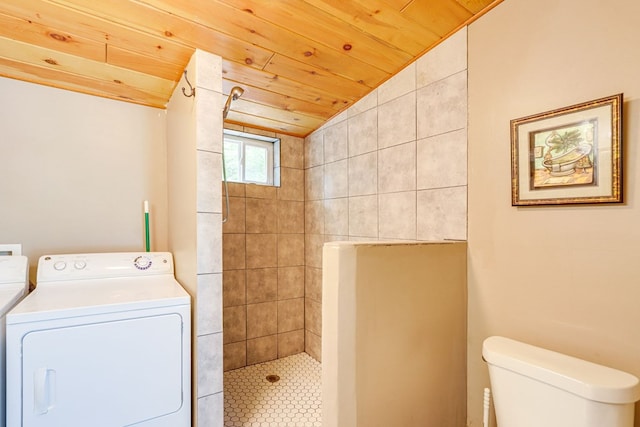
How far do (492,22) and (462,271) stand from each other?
1.22m

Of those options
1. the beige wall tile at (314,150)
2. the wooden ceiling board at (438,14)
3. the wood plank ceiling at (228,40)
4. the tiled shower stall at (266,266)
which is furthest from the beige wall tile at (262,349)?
the wooden ceiling board at (438,14)

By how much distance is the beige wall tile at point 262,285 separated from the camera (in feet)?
7.94

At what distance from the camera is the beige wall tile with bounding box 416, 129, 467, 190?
1.51 meters

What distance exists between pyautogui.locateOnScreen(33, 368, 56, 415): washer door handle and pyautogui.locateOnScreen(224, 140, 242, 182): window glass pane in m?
1.63

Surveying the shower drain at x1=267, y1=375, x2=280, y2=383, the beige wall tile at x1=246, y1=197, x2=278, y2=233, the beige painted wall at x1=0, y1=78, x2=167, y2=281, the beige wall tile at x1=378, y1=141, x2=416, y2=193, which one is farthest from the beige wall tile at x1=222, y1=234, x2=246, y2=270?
the beige wall tile at x1=378, y1=141, x2=416, y2=193

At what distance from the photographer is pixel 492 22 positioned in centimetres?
140

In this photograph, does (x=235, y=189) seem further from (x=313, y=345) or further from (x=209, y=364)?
(x=313, y=345)

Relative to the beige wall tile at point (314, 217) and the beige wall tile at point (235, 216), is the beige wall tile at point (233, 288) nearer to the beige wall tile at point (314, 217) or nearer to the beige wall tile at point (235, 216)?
the beige wall tile at point (235, 216)

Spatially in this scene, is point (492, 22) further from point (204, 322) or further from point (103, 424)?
point (103, 424)

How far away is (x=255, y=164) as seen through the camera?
2.60 meters

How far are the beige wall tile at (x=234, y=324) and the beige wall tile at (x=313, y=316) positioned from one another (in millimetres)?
557

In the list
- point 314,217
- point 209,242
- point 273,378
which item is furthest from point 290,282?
point 209,242

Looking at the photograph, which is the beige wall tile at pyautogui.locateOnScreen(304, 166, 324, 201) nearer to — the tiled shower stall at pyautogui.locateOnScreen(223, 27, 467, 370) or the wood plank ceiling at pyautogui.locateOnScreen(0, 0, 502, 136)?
the tiled shower stall at pyautogui.locateOnScreen(223, 27, 467, 370)

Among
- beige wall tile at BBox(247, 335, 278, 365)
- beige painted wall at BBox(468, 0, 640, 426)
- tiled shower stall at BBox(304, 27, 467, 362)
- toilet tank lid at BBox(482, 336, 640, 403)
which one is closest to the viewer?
toilet tank lid at BBox(482, 336, 640, 403)
